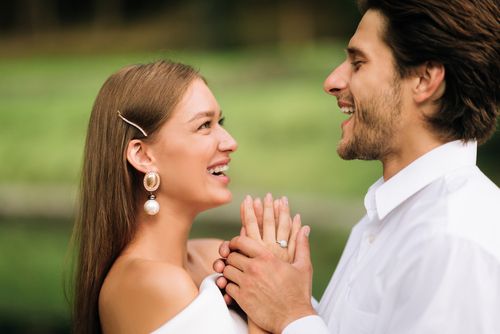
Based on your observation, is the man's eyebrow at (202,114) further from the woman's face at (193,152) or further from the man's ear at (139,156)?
the man's ear at (139,156)

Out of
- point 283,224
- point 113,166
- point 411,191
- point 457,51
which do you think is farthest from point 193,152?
point 457,51

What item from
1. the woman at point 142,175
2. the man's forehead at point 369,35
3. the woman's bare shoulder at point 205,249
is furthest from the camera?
the woman's bare shoulder at point 205,249

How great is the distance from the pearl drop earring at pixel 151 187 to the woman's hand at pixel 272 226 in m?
0.28

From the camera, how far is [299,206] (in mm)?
8531

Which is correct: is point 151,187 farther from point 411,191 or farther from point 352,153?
point 411,191

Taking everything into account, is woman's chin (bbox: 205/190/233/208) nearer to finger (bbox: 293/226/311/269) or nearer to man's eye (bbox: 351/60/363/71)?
finger (bbox: 293/226/311/269)

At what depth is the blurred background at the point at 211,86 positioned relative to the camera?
8.05 meters

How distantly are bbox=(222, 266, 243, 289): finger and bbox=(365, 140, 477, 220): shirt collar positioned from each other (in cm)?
44

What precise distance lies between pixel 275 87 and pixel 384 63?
9.30 metres

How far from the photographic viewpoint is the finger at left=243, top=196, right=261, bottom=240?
2207 millimetres

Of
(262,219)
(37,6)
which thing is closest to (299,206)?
(262,219)

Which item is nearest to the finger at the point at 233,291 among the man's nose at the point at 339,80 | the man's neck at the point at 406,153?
the man's neck at the point at 406,153

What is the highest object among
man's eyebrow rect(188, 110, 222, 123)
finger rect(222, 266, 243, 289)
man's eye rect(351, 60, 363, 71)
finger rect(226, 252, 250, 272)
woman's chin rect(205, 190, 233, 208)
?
man's eye rect(351, 60, 363, 71)

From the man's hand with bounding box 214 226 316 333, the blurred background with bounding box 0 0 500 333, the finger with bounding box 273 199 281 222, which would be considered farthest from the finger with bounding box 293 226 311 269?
the blurred background with bounding box 0 0 500 333
